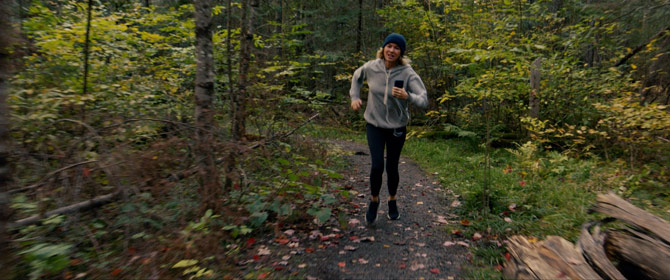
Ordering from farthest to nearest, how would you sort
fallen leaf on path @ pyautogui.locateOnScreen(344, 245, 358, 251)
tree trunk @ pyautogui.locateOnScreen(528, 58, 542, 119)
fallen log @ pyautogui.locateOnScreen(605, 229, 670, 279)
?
1. tree trunk @ pyautogui.locateOnScreen(528, 58, 542, 119)
2. fallen leaf on path @ pyautogui.locateOnScreen(344, 245, 358, 251)
3. fallen log @ pyautogui.locateOnScreen(605, 229, 670, 279)

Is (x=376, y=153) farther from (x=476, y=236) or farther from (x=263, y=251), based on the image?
(x=263, y=251)

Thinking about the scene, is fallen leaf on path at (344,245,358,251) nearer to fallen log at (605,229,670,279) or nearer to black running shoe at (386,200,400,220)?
black running shoe at (386,200,400,220)

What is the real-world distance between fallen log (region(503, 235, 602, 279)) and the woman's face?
7.75 feet

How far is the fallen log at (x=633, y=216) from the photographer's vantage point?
8.12 feet

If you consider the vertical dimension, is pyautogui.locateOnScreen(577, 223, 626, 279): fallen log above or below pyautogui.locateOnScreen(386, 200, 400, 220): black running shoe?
above

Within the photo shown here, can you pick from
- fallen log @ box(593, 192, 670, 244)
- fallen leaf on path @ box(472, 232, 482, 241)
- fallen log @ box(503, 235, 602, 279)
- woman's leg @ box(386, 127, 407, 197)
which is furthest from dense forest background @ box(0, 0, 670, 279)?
woman's leg @ box(386, 127, 407, 197)

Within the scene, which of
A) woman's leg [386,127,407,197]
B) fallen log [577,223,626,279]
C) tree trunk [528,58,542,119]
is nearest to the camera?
fallen log [577,223,626,279]

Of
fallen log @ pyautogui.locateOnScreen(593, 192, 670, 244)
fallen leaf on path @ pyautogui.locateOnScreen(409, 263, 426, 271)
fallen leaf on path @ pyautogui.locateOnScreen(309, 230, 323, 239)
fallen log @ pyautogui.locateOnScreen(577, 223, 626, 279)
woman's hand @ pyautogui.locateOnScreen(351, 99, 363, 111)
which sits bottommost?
fallen leaf on path @ pyautogui.locateOnScreen(409, 263, 426, 271)

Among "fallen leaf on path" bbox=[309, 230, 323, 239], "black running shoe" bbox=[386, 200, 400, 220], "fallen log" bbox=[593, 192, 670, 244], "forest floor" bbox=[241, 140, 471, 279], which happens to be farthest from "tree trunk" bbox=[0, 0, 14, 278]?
"fallen log" bbox=[593, 192, 670, 244]

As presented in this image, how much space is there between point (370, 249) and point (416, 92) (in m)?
1.94

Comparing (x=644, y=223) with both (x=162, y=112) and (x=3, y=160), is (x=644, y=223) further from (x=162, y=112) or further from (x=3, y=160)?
(x=162, y=112)

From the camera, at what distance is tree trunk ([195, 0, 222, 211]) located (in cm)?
358

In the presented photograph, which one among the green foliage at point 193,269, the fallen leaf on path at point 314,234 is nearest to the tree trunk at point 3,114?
the green foliage at point 193,269

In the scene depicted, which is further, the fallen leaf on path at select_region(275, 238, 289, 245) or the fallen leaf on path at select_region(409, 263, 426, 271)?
the fallen leaf on path at select_region(275, 238, 289, 245)
